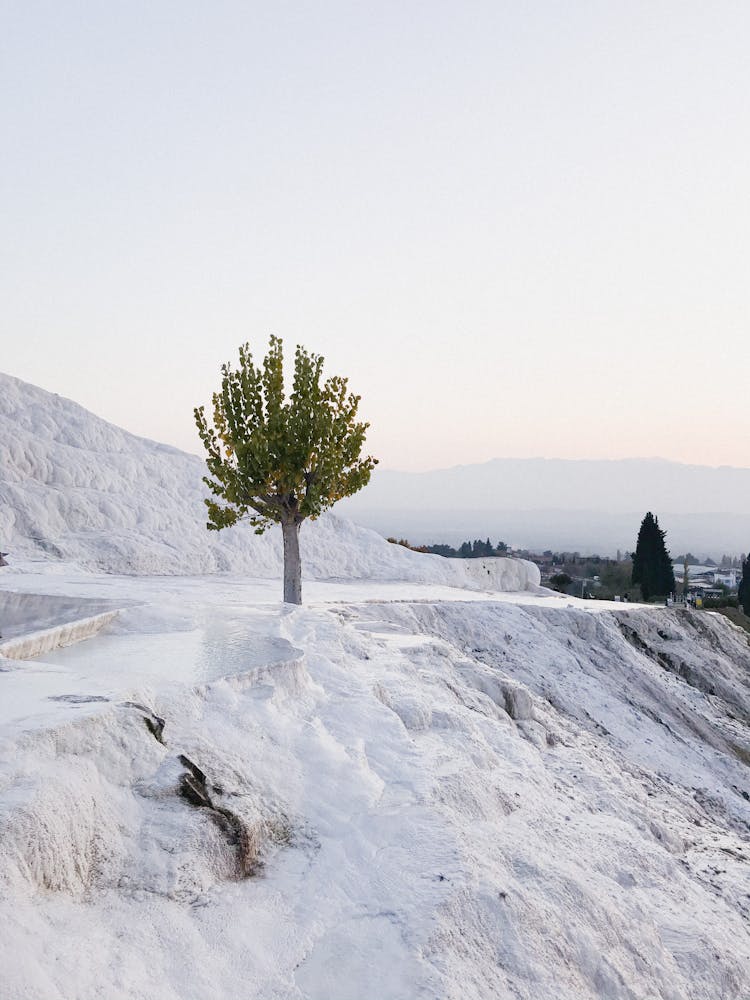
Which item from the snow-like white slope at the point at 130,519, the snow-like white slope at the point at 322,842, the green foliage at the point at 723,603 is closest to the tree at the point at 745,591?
the green foliage at the point at 723,603

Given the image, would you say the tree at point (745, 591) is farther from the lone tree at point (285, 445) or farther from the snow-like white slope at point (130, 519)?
the lone tree at point (285, 445)

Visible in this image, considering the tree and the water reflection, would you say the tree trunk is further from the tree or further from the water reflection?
the tree

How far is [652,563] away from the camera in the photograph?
56.5 m

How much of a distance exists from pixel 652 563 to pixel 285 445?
142 ft

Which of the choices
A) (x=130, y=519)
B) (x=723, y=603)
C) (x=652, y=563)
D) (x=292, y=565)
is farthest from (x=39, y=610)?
(x=723, y=603)

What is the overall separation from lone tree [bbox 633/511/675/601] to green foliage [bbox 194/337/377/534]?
132ft

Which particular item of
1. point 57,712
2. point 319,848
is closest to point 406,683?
point 319,848

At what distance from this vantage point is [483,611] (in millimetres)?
23703

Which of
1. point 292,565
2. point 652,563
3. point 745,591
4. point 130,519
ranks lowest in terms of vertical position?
point 745,591

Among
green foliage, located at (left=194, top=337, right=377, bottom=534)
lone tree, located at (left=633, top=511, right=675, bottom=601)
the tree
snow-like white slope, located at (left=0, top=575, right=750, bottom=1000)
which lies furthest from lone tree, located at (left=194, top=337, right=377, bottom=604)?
the tree

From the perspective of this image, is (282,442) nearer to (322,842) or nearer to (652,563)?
(322,842)

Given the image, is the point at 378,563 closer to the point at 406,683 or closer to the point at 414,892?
the point at 406,683

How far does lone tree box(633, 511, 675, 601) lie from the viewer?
5619 cm

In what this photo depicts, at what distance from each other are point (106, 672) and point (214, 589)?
52.9ft
